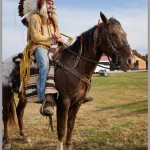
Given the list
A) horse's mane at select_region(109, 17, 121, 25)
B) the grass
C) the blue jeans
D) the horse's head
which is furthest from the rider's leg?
the grass

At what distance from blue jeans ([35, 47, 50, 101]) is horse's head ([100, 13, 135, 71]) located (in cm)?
112

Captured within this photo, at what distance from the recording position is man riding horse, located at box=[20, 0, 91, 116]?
17.3 feet

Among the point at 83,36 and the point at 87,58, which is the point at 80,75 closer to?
the point at 87,58

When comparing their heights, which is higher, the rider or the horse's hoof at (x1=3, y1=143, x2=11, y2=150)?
the rider

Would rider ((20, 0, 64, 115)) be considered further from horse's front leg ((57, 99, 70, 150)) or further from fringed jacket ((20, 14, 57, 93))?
horse's front leg ((57, 99, 70, 150))

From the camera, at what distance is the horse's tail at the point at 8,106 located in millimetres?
6459

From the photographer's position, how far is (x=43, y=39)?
17.8 feet

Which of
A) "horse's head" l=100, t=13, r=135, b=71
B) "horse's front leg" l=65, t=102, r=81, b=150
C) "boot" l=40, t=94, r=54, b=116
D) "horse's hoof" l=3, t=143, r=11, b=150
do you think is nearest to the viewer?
"horse's head" l=100, t=13, r=135, b=71

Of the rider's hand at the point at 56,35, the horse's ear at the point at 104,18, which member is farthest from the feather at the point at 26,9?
the horse's ear at the point at 104,18

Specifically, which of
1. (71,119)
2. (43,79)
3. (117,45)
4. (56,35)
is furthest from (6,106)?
(117,45)

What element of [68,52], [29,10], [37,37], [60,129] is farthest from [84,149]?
Answer: [29,10]

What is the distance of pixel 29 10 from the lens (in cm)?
584

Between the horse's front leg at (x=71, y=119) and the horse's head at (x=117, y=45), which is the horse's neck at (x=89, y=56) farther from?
the horse's front leg at (x=71, y=119)

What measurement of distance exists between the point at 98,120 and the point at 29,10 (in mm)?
4180
